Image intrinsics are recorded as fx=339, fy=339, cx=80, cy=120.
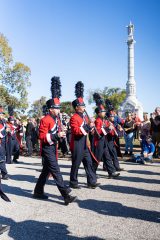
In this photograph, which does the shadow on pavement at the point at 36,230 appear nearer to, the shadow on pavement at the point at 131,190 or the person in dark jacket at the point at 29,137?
the shadow on pavement at the point at 131,190

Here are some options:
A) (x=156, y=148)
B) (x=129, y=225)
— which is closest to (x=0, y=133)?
(x=129, y=225)

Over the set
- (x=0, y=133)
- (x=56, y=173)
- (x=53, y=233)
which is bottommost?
(x=53, y=233)

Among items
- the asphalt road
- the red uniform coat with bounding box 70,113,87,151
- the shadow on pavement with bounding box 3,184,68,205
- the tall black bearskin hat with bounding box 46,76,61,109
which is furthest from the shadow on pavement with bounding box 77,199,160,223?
the tall black bearskin hat with bounding box 46,76,61,109

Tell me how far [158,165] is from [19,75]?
22.7 m

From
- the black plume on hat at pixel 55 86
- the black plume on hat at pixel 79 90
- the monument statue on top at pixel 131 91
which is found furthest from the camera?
the monument statue on top at pixel 131 91

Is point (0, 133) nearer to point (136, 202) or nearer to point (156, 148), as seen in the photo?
point (136, 202)

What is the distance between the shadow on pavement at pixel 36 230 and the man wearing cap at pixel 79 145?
2.60m

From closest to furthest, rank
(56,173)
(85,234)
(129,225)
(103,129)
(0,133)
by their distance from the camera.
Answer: (85,234)
(129,225)
(56,173)
(103,129)
(0,133)

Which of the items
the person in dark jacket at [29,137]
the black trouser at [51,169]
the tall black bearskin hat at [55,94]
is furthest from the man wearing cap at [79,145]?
the person in dark jacket at [29,137]

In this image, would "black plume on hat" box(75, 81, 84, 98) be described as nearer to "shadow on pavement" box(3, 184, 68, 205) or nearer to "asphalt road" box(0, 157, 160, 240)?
"asphalt road" box(0, 157, 160, 240)

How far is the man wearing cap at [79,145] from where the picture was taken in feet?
25.1

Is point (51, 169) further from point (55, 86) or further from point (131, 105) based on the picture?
point (131, 105)

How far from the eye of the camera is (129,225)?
4934mm

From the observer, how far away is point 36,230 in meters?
4.81
